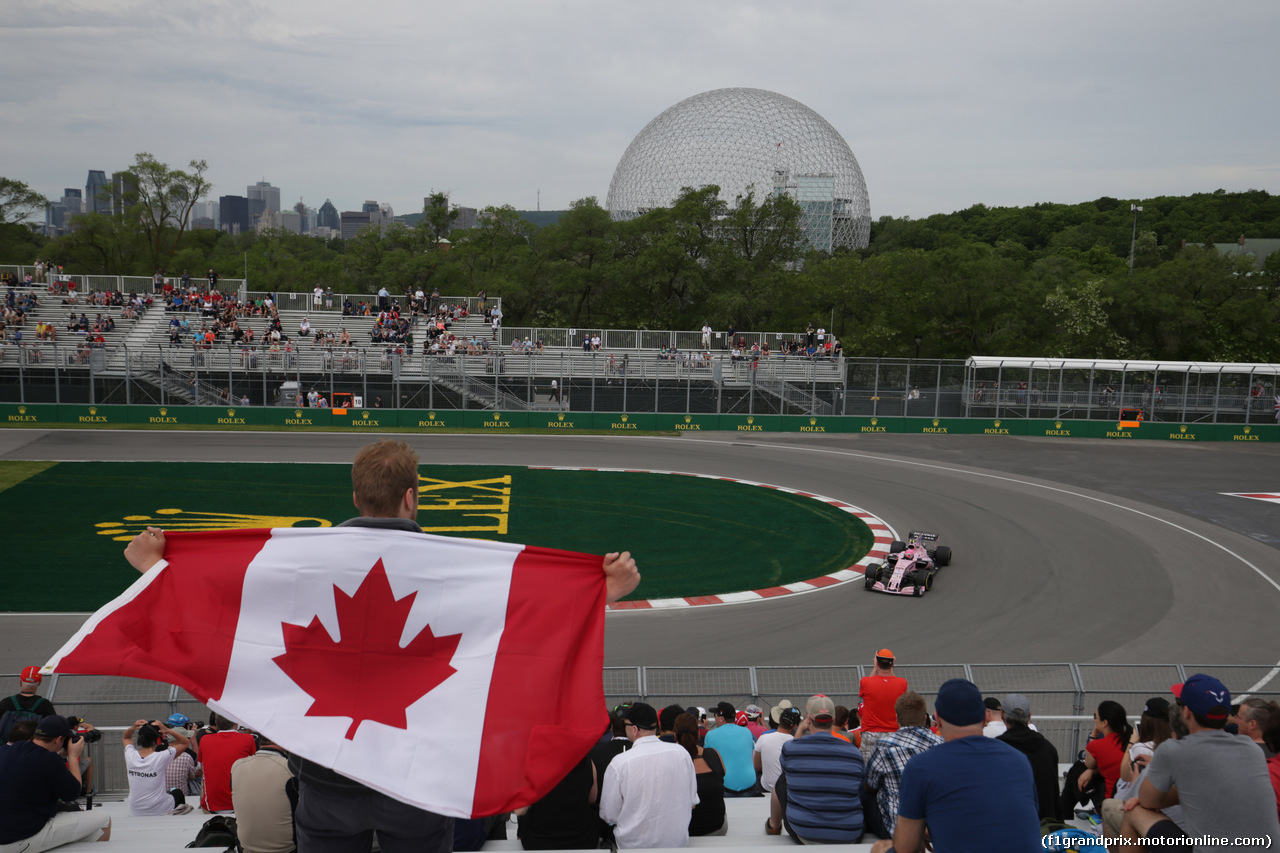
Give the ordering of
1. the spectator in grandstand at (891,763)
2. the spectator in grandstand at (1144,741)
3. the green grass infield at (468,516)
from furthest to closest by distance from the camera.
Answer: the green grass infield at (468,516), the spectator in grandstand at (1144,741), the spectator in grandstand at (891,763)

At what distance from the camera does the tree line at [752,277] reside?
4956 centimetres

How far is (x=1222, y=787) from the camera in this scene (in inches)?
184

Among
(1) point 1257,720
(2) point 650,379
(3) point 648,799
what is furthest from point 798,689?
(2) point 650,379

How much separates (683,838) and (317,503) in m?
21.2

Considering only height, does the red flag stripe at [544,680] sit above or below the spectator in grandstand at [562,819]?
above

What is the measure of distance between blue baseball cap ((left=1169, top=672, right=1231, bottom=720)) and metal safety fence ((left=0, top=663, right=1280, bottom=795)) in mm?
5375

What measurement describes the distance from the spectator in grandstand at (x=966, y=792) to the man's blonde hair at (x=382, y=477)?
2562mm

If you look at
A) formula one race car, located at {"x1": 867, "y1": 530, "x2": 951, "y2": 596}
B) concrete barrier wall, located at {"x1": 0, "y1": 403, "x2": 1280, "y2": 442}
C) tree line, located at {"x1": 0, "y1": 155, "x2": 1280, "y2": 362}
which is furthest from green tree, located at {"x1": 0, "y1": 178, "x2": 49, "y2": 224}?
formula one race car, located at {"x1": 867, "y1": 530, "x2": 951, "y2": 596}

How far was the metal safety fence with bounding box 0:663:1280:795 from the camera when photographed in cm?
997

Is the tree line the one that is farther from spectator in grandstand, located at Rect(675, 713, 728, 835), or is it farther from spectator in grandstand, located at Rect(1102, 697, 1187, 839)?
spectator in grandstand, located at Rect(675, 713, 728, 835)

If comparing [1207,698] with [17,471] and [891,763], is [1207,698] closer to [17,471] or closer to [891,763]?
[891,763]

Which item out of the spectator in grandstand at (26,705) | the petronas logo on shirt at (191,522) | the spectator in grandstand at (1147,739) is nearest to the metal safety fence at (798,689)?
the spectator in grandstand at (26,705)

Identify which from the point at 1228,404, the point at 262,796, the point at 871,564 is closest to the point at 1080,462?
the point at 1228,404

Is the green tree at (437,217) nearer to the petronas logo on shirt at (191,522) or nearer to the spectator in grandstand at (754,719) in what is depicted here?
the petronas logo on shirt at (191,522)
